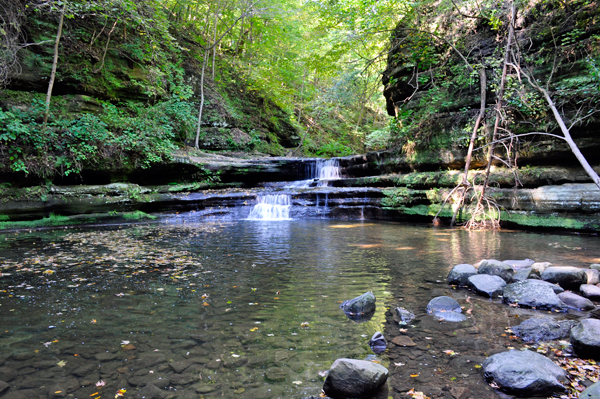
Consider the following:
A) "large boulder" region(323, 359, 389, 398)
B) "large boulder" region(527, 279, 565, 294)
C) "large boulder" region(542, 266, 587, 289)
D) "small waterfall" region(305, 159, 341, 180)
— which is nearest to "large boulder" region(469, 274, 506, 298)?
"large boulder" region(527, 279, 565, 294)

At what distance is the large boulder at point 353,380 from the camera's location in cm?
213

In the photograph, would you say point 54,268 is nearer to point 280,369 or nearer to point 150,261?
point 150,261

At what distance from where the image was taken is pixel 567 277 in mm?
4207

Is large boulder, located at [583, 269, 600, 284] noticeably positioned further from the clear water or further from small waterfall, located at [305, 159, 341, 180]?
small waterfall, located at [305, 159, 341, 180]

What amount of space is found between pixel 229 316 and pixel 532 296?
3527mm

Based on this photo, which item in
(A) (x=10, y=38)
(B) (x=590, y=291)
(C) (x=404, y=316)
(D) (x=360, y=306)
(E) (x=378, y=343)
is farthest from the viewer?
(A) (x=10, y=38)

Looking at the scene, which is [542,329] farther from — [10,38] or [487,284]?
[10,38]

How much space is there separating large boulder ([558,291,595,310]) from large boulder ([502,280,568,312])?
13 centimetres

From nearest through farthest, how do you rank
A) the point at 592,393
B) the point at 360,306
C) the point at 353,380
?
1. the point at 592,393
2. the point at 353,380
3. the point at 360,306

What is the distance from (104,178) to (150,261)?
23.1ft

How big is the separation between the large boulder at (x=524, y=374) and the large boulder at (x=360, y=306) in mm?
1312

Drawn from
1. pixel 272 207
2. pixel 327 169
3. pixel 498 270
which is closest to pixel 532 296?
pixel 498 270

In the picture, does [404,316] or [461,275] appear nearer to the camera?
[404,316]

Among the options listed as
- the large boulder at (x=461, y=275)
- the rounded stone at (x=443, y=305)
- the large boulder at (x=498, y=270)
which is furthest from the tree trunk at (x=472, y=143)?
the rounded stone at (x=443, y=305)
